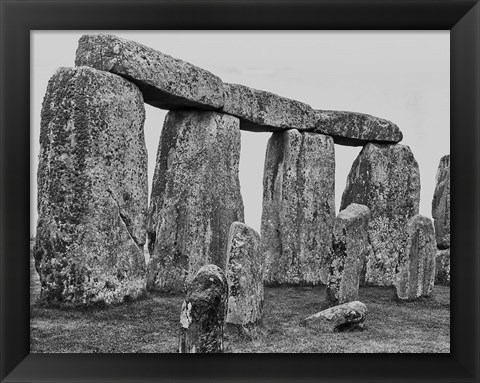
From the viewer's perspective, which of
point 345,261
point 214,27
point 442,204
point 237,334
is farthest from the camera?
point 442,204

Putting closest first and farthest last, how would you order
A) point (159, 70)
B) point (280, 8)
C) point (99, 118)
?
point (280, 8), point (99, 118), point (159, 70)

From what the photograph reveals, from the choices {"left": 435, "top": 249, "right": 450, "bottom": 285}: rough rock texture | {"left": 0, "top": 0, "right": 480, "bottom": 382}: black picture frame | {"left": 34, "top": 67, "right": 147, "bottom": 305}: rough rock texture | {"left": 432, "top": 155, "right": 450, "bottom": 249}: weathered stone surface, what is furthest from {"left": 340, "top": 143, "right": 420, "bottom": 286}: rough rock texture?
{"left": 0, "top": 0, "right": 480, "bottom": 382}: black picture frame

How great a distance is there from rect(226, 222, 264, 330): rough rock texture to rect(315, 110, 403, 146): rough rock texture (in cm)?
633

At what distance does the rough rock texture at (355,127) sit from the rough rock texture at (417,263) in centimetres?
344

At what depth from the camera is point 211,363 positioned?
5.32 meters

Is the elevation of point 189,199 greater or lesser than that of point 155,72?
lesser

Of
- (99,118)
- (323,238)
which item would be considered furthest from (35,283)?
(323,238)

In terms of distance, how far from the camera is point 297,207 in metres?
13.2

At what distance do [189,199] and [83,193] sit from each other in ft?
9.37

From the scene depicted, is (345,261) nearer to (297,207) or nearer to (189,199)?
(189,199)

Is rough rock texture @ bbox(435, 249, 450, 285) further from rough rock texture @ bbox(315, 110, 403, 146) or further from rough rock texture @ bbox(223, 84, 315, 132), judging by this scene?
rough rock texture @ bbox(223, 84, 315, 132)

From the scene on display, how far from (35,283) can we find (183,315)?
5992 millimetres

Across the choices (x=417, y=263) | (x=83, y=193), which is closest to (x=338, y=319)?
(x=417, y=263)
